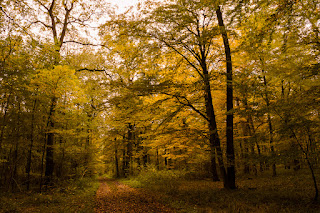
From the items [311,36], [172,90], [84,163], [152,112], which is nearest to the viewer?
[311,36]

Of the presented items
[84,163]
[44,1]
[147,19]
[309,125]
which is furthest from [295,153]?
[44,1]

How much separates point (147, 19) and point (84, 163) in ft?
52.5

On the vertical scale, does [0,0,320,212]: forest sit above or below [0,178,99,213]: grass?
above

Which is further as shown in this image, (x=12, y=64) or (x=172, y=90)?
(x=172, y=90)

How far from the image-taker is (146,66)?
31.9ft

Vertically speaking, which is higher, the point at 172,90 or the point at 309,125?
the point at 172,90

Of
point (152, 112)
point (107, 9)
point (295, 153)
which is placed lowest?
point (295, 153)

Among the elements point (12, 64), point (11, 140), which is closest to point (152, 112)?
point (12, 64)

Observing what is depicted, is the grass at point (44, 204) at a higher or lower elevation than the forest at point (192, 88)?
lower

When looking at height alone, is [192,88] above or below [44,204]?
above

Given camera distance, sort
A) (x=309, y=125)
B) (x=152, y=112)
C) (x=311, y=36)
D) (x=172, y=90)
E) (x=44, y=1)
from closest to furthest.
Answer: (x=309, y=125) → (x=311, y=36) → (x=172, y=90) → (x=152, y=112) → (x=44, y=1)

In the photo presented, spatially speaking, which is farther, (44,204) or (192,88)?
(192,88)

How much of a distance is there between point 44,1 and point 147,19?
11.5 meters

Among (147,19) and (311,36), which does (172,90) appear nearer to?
(147,19)
